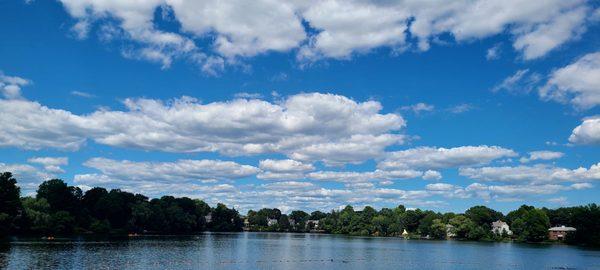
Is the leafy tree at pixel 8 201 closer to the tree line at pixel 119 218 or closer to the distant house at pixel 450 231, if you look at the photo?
the tree line at pixel 119 218

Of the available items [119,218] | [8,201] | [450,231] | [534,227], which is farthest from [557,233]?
[8,201]

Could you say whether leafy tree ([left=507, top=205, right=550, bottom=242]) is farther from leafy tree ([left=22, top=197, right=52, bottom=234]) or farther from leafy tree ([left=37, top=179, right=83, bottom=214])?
leafy tree ([left=22, top=197, right=52, bottom=234])

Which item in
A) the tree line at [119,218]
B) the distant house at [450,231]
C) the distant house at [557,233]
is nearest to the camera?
the tree line at [119,218]

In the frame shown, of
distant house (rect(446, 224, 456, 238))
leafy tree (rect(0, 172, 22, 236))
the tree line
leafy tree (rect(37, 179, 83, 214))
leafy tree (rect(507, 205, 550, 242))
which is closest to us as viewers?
leafy tree (rect(0, 172, 22, 236))

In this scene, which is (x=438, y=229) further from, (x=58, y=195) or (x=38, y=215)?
(x=38, y=215)

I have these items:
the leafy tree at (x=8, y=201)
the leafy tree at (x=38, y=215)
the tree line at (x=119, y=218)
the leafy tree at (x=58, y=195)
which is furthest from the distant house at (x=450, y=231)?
the leafy tree at (x=8, y=201)

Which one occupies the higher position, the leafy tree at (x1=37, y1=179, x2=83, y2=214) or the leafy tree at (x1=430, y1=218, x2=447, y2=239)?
the leafy tree at (x1=37, y1=179, x2=83, y2=214)

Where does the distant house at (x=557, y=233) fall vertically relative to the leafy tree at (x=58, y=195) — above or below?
below

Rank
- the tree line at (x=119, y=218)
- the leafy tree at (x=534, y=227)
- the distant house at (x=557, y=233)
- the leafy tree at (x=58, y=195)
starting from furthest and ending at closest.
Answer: the distant house at (x=557, y=233) < the leafy tree at (x=534, y=227) < the leafy tree at (x=58, y=195) < the tree line at (x=119, y=218)

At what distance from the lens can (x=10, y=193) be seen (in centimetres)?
9788

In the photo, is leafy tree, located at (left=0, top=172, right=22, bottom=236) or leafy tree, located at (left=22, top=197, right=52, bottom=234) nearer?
leafy tree, located at (left=0, top=172, right=22, bottom=236)

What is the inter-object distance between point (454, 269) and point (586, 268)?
19863 mm

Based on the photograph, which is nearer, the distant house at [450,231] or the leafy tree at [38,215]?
the leafy tree at [38,215]

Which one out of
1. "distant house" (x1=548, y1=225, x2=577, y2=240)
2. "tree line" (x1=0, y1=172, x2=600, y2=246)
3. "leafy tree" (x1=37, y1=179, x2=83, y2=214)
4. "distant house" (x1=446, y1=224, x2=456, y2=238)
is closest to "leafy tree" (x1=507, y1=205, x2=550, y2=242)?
"tree line" (x1=0, y1=172, x2=600, y2=246)
